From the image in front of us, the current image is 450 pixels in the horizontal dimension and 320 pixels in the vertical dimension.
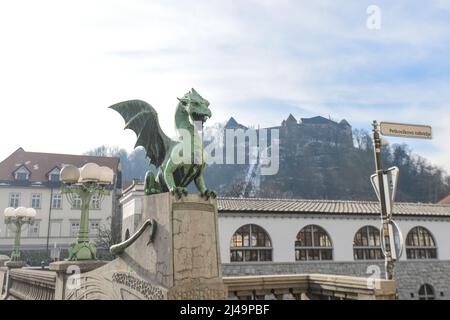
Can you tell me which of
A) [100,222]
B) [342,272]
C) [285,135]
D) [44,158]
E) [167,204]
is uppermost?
[285,135]

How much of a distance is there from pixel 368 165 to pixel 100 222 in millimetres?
63799

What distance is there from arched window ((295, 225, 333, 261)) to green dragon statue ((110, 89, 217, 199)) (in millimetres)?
17324

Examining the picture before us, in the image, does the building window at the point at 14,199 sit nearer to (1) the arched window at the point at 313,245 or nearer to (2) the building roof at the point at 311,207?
(2) the building roof at the point at 311,207

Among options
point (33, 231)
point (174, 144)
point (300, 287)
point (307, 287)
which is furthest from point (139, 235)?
point (33, 231)

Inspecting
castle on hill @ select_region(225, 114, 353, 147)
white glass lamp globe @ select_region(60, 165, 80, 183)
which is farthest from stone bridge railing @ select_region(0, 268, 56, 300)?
castle on hill @ select_region(225, 114, 353, 147)

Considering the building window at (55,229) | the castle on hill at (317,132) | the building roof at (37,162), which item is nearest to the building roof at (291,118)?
the castle on hill at (317,132)

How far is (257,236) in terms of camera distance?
2145 centimetres

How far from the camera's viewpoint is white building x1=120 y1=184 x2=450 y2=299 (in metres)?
21.0

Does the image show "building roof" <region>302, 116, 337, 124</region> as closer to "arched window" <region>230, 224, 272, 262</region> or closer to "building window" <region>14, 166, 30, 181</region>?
"building window" <region>14, 166, 30, 181</region>

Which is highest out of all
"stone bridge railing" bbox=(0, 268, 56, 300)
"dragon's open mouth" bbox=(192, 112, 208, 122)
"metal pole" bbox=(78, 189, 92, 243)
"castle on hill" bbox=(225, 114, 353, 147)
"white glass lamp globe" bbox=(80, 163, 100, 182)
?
"castle on hill" bbox=(225, 114, 353, 147)

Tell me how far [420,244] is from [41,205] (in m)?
37.3

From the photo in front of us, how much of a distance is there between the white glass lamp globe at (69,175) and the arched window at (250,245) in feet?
43.4
